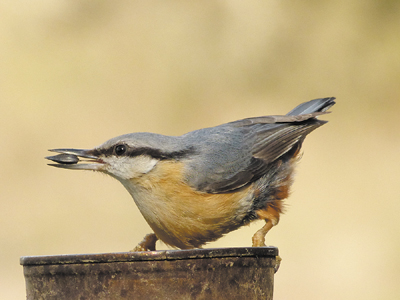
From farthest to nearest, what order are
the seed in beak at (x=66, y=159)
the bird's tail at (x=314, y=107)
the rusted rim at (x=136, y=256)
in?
the bird's tail at (x=314, y=107), the seed in beak at (x=66, y=159), the rusted rim at (x=136, y=256)

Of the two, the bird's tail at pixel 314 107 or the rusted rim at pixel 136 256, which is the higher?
the bird's tail at pixel 314 107

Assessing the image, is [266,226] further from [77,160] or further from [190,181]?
[77,160]

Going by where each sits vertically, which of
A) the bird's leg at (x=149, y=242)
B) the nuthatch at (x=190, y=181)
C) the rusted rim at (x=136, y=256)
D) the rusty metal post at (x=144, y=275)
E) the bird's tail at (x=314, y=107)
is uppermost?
the bird's tail at (x=314, y=107)

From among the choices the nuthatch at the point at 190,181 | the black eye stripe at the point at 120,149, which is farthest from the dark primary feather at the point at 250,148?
the black eye stripe at the point at 120,149

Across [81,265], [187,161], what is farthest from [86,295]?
[187,161]

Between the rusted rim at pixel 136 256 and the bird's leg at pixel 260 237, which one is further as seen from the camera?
the bird's leg at pixel 260 237

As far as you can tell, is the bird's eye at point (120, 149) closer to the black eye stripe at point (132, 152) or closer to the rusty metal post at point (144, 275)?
the black eye stripe at point (132, 152)

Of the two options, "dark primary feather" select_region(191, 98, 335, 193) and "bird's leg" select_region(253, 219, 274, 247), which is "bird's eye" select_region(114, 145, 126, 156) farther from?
"bird's leg" select_region(253, 219, 274, 247)
